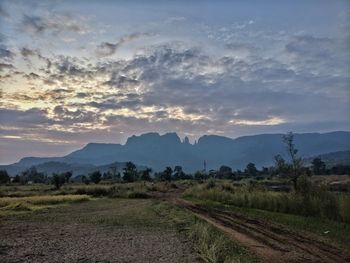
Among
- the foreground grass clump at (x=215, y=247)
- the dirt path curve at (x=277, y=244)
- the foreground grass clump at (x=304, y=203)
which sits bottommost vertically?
the dirt path curve at (x=277, y=244)

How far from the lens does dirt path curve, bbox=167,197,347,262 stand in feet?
44.3

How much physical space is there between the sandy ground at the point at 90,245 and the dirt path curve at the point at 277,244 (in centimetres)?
233

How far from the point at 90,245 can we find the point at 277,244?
22.0 ft

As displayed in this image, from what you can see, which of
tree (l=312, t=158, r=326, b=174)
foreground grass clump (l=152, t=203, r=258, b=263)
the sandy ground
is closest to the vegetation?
the sandy ground

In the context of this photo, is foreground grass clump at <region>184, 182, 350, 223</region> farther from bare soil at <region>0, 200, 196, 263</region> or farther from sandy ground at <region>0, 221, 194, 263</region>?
sandy ground at <region>0, 221, 194, 263</region>

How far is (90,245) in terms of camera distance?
16.9 metres

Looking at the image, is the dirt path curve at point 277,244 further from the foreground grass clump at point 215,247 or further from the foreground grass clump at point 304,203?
the foreground grass clump at point 304,203

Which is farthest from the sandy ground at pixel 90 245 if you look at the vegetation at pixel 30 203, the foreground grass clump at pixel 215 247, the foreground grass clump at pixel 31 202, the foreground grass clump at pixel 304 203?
the foreground grass clump at pixel 31 202

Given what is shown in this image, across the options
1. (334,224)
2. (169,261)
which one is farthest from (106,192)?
(169,261)

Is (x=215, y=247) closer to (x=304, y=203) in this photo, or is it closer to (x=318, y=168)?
(x=304, y=203)

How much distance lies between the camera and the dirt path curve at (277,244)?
13516 millimetres

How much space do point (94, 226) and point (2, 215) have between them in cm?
1107

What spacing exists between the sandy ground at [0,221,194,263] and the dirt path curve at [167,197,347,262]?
91.6 inches

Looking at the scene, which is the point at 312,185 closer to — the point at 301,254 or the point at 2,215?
the point at 301,254
